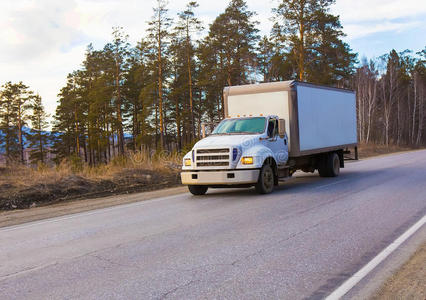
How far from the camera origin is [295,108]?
44.4ft

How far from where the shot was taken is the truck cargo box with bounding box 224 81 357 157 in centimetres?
1355

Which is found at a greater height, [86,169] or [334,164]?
[86,169]

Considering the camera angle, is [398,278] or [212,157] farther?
[212,157]

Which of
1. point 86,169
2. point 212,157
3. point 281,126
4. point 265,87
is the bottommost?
point 86,169

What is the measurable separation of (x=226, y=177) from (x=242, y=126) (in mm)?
2219

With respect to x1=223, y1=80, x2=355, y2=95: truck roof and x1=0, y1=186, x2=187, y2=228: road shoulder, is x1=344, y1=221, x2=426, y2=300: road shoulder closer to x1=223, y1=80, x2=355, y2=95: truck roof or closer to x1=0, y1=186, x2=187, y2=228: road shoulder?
x1=0, y1=186, x2=187, y2=228: road shoulder

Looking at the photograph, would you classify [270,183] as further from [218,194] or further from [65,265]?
[65,265]

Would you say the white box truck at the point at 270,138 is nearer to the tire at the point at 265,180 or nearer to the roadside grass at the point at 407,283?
the tire at the point at 265,180

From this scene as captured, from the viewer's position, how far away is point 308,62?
34.7 meters

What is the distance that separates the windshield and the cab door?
0.88 ft

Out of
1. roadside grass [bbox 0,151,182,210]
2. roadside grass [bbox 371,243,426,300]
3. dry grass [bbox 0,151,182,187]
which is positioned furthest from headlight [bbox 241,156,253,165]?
roadside grass [bbox 371,243,426,300]

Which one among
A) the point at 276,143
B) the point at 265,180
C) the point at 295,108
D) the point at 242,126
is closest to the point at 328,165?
the point at 295,108

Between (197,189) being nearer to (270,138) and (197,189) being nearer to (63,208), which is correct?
(270,138)

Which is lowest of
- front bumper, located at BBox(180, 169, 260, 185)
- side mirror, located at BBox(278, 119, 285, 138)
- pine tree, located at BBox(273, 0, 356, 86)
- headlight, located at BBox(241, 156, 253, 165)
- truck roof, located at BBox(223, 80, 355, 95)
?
front bumper, located at BBox(180, 169, 260, 185)
